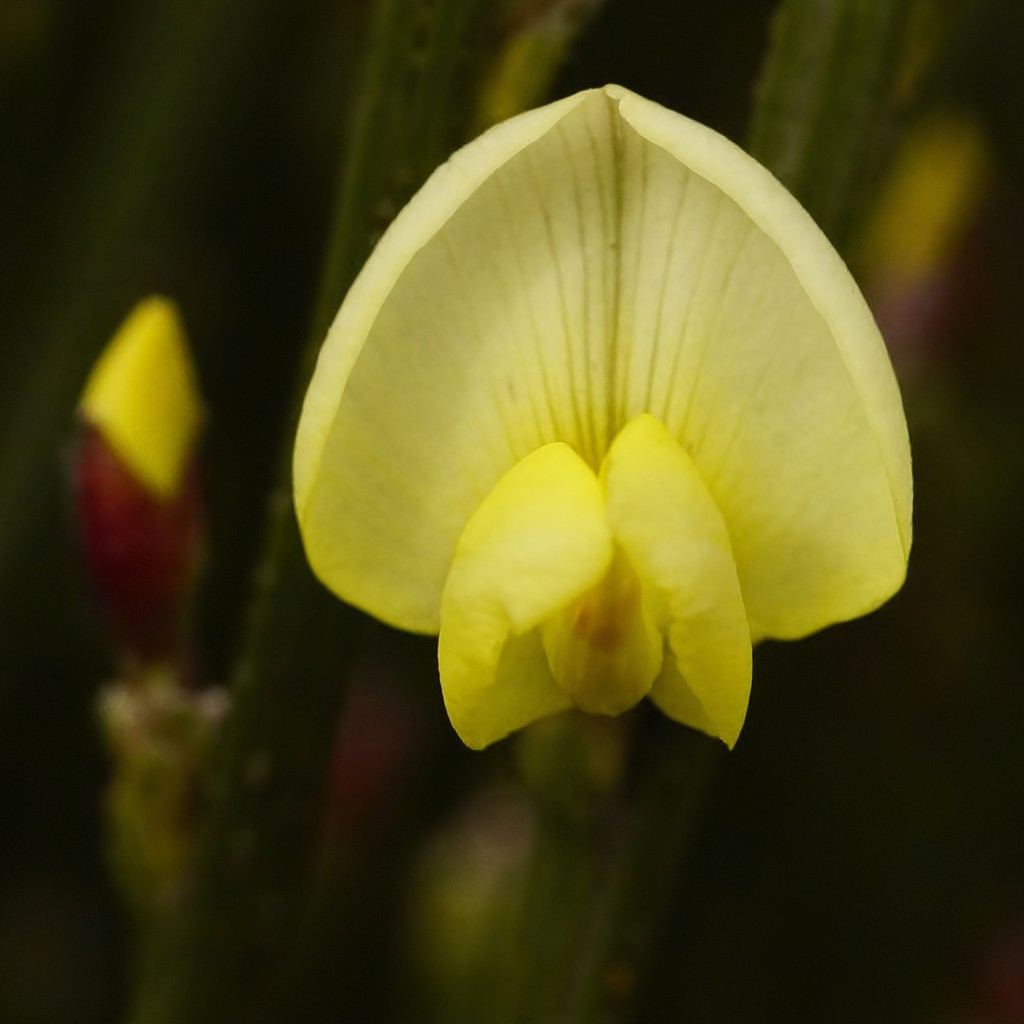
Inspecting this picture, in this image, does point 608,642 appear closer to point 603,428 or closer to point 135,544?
point 603,428

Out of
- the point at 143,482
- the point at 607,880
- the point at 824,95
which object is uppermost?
the point at 824,95

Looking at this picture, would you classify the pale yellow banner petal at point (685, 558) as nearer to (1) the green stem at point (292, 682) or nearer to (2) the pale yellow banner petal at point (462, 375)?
(2) the pale yellow banner petal at point (462, 375)

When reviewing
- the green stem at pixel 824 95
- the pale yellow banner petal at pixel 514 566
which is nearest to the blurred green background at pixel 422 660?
the green stem at pixel 824 95

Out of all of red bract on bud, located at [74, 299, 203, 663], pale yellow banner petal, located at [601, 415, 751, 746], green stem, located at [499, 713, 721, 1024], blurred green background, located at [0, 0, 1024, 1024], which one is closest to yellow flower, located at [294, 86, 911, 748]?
pale yellow banner petal, located at [601, 415, 751, 746]

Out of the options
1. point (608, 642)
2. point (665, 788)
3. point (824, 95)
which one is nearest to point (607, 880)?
point (665, 788)

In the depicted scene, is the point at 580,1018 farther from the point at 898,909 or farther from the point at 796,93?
the point at 898,909

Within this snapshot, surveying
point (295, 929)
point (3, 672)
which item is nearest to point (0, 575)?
point (3, 672)
